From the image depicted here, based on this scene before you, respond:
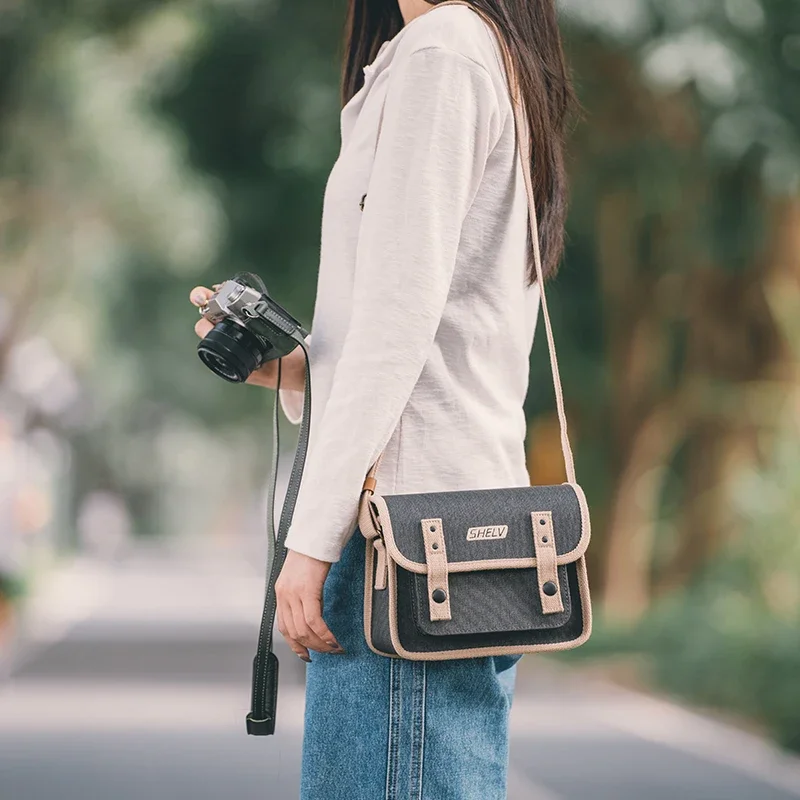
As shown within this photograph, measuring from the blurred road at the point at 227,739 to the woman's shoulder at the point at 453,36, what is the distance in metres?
2.43

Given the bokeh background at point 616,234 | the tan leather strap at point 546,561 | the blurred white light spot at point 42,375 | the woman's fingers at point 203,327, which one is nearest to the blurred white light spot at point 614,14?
the bokeh background at point 616,234

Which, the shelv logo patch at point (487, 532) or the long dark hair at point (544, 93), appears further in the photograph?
the long dark hair at point (544, 93)

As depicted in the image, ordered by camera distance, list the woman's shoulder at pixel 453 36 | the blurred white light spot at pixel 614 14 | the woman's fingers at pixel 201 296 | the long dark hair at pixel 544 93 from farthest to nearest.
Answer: the blurred white light spot at pixel 614 14
the woman's fingers at pixel 201 296
the long dark hair at pixel 544 93
the woman's shoulder at pixel 453 36

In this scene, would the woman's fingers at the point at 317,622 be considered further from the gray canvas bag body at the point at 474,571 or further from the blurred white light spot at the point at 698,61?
the blurred white light spot at the point at 698,61

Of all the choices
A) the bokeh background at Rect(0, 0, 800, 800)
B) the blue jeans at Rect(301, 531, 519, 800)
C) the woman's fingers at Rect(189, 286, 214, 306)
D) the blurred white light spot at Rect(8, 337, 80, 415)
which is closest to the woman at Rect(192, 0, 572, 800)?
the blue jeans at Rect(301, 531, 519, 800)

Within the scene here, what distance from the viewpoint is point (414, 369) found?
7.11ft

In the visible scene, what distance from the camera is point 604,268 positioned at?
44.6 ft

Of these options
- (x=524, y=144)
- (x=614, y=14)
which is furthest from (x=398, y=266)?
(x=614, y=14)

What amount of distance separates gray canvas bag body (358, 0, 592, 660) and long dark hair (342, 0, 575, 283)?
463 mm

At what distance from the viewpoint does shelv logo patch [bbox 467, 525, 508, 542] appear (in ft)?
7.23

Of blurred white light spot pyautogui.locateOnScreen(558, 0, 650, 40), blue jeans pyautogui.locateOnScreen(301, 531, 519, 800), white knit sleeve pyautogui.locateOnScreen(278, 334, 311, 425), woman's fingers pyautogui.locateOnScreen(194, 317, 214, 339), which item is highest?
blurred white light spot pyautogui.locateOnScreen(558, 0, 650, 40)

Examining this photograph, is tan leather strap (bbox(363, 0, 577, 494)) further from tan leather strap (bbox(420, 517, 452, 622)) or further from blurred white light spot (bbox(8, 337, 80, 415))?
blurred white light spot (bbox(8, 337, 80, 415))

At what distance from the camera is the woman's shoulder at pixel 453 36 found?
2260mm

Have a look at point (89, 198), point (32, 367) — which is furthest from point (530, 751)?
point (32, 367)
